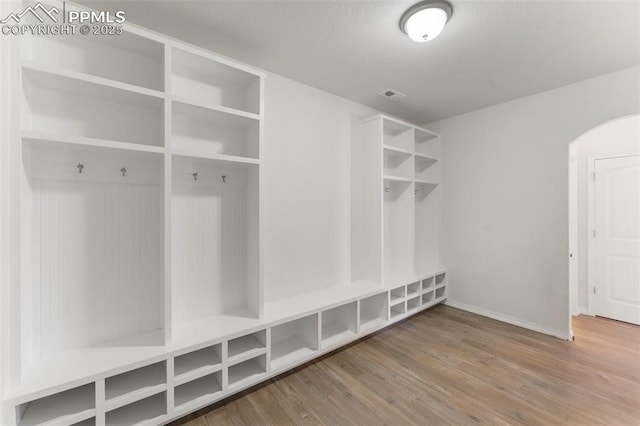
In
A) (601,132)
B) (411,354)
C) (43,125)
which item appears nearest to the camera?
(43,125)

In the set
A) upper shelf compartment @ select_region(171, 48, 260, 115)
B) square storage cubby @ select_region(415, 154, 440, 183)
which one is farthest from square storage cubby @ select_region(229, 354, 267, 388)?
square storage cubby @ select_region(415, 154, 440, 183)

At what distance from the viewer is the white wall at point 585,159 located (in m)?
3.27

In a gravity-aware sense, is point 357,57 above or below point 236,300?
above

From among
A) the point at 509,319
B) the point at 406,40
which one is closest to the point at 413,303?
the point at 509,319

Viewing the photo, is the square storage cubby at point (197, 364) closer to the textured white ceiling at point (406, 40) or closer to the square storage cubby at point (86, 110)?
the square storage cubby at point (86, 110)

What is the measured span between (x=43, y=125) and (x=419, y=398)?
3053 millimetres

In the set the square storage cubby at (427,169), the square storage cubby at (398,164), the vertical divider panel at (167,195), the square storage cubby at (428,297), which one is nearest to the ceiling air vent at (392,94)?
the square storage cubby at (398,164)

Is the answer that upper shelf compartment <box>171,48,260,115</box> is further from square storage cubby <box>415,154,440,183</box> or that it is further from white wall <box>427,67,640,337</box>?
white wall <box>427,67,640,337</box>

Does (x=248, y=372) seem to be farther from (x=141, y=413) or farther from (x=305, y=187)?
(x=305, y=187)

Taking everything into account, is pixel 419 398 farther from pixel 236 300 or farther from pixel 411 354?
pixel 236 300

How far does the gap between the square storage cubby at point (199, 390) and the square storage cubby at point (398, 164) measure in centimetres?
282

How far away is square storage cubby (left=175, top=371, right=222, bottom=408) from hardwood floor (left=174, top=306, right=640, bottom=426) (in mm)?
127

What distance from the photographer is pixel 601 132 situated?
336 cm

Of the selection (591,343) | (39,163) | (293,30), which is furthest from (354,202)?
(591,343)
